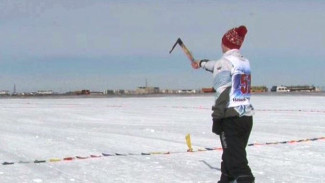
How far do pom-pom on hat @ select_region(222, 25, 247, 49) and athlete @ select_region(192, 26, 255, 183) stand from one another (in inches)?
5.2

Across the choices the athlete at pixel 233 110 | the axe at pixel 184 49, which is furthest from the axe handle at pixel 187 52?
the athlete at pixel 233 110

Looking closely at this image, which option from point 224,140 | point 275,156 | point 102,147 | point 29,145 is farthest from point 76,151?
point 224,140

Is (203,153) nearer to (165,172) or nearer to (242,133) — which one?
(165,172)

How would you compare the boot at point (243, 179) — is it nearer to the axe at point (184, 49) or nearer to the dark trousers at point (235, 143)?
the dark trousers at point (235, 143)

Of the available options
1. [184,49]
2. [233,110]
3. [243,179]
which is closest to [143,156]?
[184,49]

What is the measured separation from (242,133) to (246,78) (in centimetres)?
57

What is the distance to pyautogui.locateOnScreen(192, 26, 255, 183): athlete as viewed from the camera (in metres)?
4.88

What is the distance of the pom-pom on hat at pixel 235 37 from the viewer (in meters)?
5.06

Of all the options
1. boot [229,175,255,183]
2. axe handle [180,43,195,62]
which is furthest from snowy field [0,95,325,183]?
axe handle [180,43,195,62]

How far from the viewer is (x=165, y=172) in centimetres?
692

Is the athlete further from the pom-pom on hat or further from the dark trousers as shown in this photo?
the pom-pom on hat

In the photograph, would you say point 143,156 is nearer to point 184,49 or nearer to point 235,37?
point 184,49

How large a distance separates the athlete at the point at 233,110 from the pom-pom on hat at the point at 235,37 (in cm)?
13

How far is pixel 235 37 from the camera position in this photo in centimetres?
505
